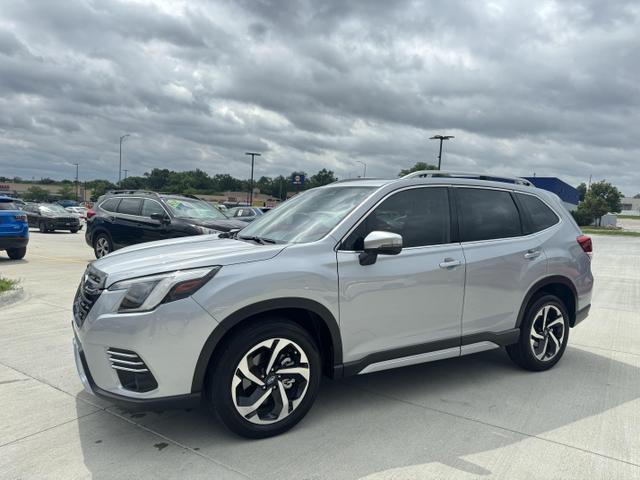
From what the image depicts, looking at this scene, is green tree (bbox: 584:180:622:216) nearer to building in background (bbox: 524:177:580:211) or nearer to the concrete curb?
building in background (bbox: 524:177:580:211)

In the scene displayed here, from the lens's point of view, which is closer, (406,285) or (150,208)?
(406,285)

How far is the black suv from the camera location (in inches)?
398

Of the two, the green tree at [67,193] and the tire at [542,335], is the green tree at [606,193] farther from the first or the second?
the green tree at [67,193]

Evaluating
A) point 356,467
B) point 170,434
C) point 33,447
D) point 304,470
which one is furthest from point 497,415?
point 33,447

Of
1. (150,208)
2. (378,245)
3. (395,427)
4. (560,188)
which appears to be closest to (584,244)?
(378,245)

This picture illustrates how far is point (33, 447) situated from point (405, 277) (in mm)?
2697

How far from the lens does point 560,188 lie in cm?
6359

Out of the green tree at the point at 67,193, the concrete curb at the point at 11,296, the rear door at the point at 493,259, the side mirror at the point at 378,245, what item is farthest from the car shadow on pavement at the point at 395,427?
the green tree at the point at 67,193

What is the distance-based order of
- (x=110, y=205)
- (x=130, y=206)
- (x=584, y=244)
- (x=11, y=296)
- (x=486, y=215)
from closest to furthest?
(x=486, y=215)
(x=584, y=244)
(x=11, y=296)
(x=130, y=206)
(x=110, y=205)

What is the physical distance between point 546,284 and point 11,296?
22.5 feet

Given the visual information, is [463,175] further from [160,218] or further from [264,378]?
[160,218]

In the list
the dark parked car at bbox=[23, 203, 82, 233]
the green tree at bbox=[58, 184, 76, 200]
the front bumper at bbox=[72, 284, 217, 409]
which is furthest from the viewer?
the green tree at bbox=[58, 184, 76, 200]

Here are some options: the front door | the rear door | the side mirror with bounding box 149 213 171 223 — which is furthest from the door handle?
the side mirror with bounding box 149 213 171 223

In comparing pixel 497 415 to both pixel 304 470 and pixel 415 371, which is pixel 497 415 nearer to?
pixel 415 371
